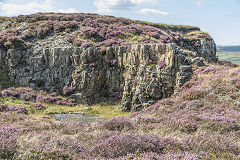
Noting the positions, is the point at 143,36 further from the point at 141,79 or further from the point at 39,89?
the point at 39,89

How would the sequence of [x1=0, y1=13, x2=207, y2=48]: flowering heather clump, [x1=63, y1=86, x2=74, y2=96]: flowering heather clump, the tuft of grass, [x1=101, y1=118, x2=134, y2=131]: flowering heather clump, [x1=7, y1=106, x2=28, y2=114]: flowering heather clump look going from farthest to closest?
1. [x1=0, y1=13, x2=207, y2=48]: flowering heather clump
2. the tuft of grass
3. [x1=63, y1=86, x2=74, y2=96]: flowering heather clump
4. [x1=7, y1=106, x2=28, y2=114]: flowering heather clump
5. [x1=101, y1=118, x2=134, y2=131]: flowering heather clump

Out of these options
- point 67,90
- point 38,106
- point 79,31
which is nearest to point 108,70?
point 67,90

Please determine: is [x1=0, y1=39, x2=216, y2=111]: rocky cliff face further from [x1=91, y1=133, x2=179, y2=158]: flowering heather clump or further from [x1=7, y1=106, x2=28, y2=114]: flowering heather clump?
[x1=91, y1=133, x2=179, y2=158]: flowering heather clump

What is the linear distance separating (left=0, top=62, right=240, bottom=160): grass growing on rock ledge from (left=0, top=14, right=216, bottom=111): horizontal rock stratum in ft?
18.5

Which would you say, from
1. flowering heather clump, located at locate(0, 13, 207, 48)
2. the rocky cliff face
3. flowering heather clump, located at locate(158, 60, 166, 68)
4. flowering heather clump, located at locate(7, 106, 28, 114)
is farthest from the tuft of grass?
flowering heather clump, located at locate(158, 60, 166, 68)

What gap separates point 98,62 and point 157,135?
89.1 ft

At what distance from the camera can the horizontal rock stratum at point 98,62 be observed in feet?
93.7

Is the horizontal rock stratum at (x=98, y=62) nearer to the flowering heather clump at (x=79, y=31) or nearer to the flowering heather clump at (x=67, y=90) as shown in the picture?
the flowering heather clump at (x=79, y=31)

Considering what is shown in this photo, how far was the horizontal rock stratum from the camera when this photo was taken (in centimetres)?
2855

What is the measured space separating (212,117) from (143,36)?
3562 cm

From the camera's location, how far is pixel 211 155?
25.5ft

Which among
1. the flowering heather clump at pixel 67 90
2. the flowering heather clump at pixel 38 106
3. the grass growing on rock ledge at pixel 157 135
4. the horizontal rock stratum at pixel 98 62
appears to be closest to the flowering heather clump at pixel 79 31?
the horizontal rock stratum at pixel 98 62

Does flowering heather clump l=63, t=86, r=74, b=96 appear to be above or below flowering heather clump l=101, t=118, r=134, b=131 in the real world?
below

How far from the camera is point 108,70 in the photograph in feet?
119
